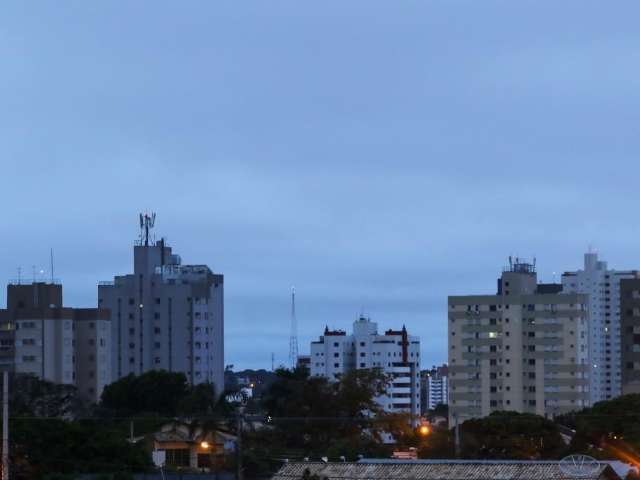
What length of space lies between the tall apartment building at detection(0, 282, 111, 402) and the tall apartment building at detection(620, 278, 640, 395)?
43.9 meters

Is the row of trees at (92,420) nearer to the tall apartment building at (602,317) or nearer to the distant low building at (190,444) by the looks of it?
the distant low building at (190,444)

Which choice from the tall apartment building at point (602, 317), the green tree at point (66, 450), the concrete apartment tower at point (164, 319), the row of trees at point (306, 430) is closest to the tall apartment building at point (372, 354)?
the tall apartment building at point (602, 317)

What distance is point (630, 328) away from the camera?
138m

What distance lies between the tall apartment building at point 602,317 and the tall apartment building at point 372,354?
64.1 feet

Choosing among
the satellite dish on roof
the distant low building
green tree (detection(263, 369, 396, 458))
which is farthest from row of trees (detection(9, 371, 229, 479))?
the satellite dish on roof

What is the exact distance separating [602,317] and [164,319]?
48280mm

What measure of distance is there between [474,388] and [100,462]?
3138 inches

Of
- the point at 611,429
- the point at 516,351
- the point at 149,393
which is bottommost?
the point at 611,429

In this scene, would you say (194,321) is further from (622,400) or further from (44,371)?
(622,400)

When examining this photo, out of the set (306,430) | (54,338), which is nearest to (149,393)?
(54,338)

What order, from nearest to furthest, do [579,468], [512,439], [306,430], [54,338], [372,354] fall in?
[579,468]
[512,439]
[306,430]
[54,338]
[372,354]

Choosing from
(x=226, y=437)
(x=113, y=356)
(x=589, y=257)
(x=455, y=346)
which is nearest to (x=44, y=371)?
(x=113, y=356)

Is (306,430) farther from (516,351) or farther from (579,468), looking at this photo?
(516,351)

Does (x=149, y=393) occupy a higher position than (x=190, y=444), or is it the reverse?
(x=149, y=393)
